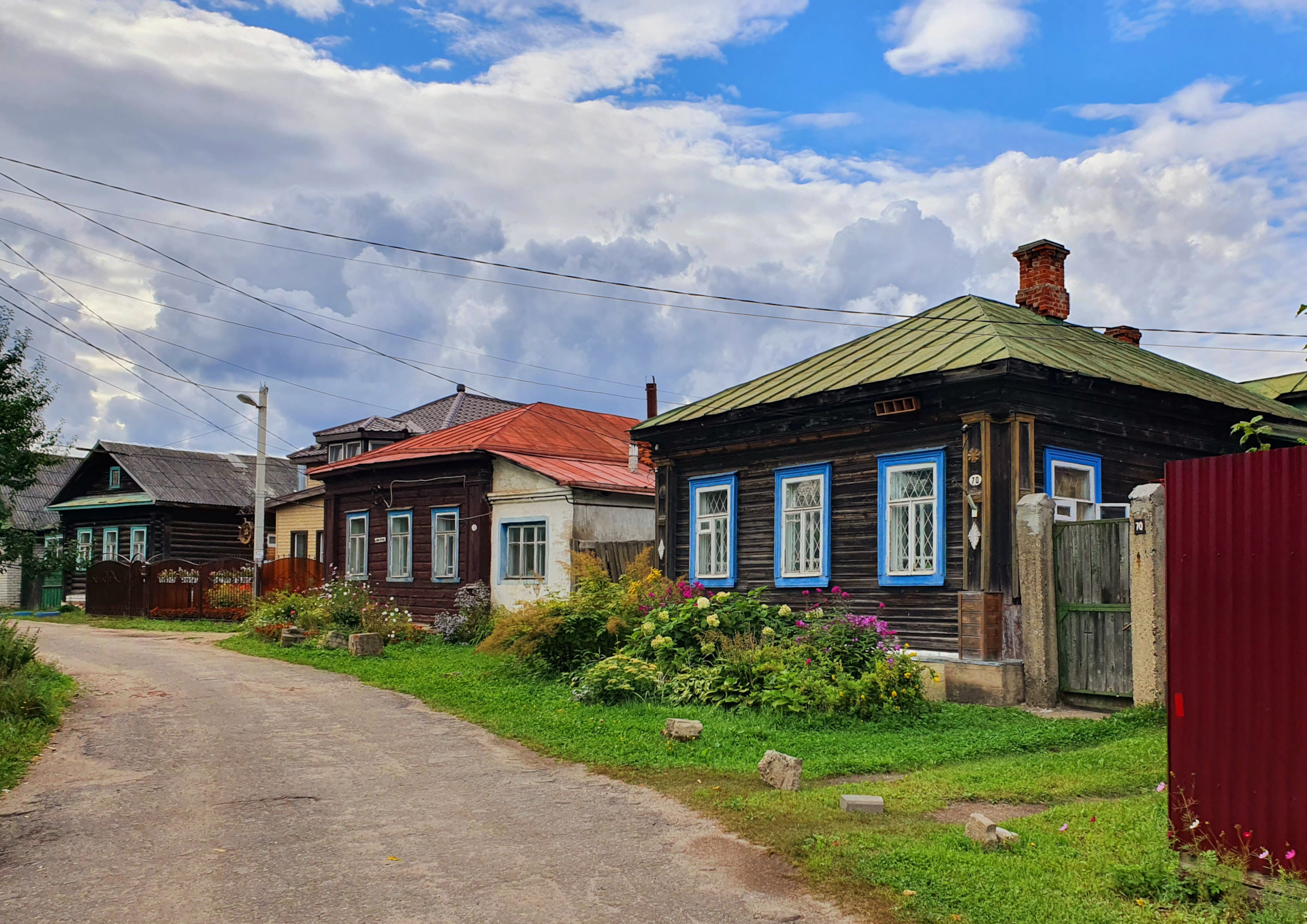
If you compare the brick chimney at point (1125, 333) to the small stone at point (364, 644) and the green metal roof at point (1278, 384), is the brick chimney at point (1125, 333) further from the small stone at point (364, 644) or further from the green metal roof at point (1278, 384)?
the small stone at point (364, 644)

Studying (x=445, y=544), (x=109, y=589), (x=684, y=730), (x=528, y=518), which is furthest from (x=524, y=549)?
(x=109, y=589)

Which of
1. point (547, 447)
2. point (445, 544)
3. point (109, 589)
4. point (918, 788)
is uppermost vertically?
point (547, 447)

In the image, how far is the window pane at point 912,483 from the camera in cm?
1376

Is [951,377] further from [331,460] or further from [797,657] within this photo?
[331,460]

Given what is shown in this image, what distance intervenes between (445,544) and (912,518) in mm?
12801

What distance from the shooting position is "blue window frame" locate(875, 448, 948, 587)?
1349 cm

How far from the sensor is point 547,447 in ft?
80.7

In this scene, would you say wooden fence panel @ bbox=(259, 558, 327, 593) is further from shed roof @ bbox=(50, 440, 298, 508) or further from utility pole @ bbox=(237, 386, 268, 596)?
shed roof @ bbox=(50, 440, 298, 508)

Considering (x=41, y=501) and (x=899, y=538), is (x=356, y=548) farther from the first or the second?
(x=41, y=501)

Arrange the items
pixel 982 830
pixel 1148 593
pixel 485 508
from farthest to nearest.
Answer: pixel 485 508, pixel 1148 593, pixel 982 830

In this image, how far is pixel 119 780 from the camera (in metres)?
8.59

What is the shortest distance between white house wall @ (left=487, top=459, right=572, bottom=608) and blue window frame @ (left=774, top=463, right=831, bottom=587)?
556cm

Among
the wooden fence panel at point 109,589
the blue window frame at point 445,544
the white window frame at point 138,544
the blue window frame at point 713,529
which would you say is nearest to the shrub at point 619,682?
the blue window frame at point 713,529

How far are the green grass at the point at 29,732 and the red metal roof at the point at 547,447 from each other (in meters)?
9.60
